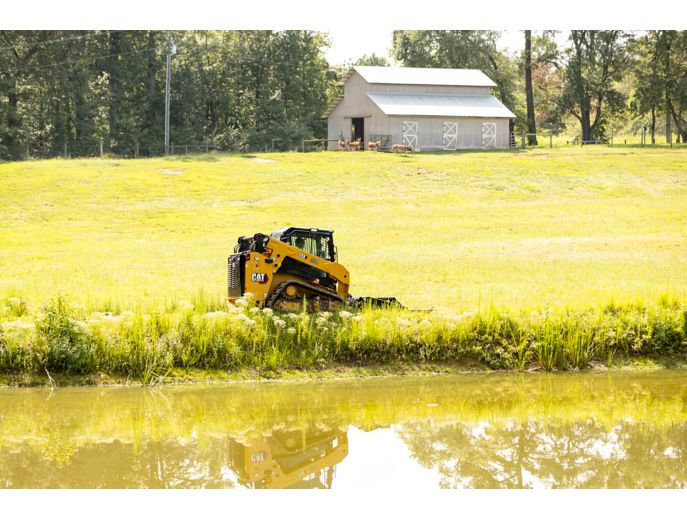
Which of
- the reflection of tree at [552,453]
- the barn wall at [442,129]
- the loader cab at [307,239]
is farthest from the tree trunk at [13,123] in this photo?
the reflection of tree at [552,453]

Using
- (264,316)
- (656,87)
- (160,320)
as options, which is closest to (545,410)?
(264,316)

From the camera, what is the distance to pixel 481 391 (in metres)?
13.4

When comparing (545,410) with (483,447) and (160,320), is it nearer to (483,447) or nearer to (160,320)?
(483,447)

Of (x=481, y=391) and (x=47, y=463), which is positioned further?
(x=481, y=391)

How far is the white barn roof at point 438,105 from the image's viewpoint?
172ft

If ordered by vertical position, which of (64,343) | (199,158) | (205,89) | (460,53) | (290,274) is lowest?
(64,343)

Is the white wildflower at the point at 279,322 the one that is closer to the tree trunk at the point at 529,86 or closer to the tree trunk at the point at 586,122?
the tree trunk at the point at 586,122

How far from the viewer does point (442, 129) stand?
52.7 m

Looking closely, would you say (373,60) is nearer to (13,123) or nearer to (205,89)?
(205,89)

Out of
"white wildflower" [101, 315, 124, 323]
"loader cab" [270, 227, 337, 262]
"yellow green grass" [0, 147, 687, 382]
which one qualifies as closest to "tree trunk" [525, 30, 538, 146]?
"yellow green grass" [0, 147, 687, 382]

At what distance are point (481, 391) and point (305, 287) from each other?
377cm

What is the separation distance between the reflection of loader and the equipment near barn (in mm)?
4461

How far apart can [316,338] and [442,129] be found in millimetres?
39430

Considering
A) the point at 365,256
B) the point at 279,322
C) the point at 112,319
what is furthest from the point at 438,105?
the point at 112,319
